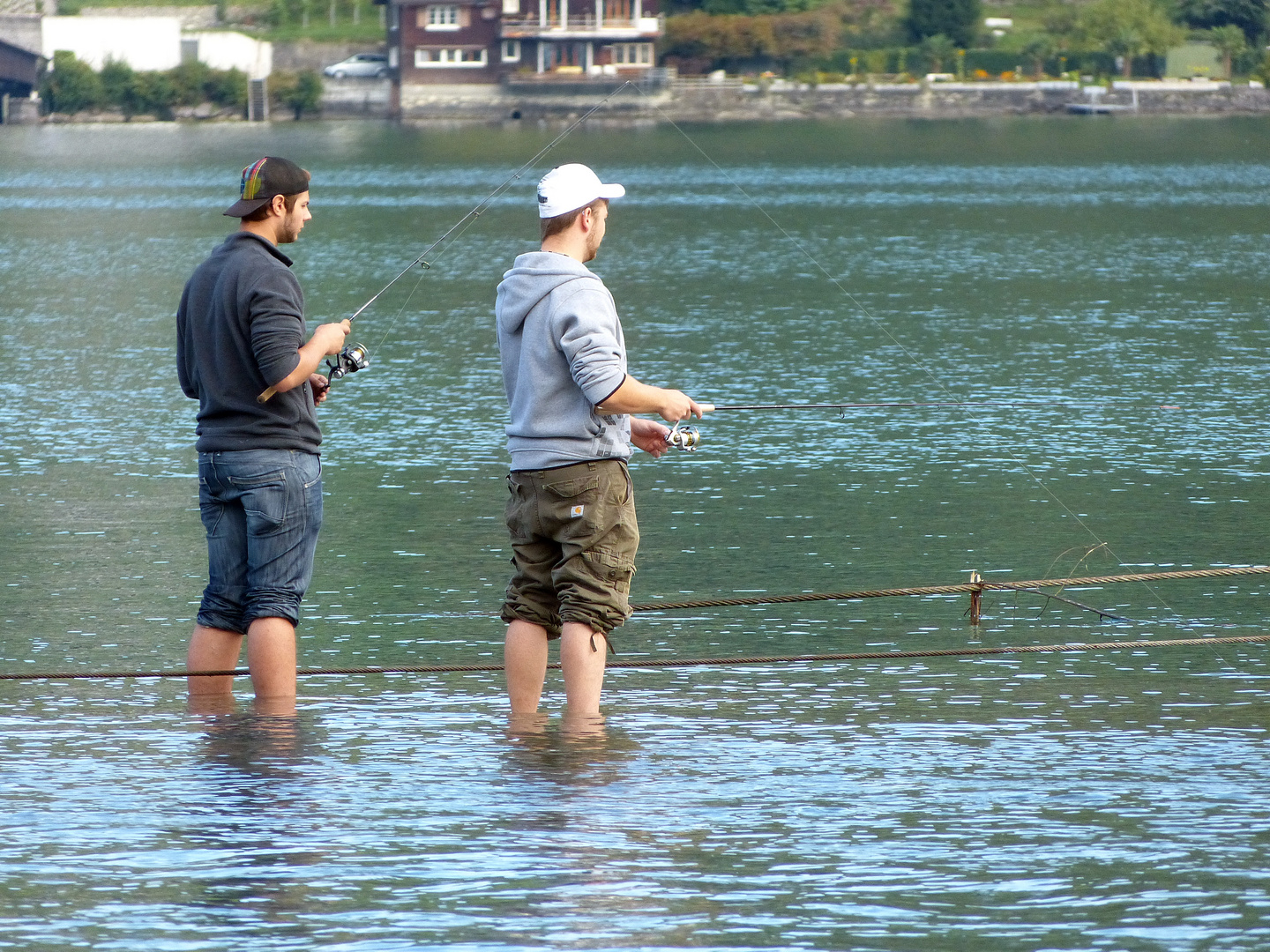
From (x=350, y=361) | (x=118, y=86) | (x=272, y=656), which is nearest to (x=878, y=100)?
(x=118, y=86)

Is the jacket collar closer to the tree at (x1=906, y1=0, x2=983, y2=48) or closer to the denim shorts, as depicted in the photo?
the denim shorts

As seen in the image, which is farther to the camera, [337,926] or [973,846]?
[973,846]

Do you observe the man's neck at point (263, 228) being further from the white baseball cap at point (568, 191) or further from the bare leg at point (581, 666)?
the bare leg at point (581, 666)

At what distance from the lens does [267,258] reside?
486cm

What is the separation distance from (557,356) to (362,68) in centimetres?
9978

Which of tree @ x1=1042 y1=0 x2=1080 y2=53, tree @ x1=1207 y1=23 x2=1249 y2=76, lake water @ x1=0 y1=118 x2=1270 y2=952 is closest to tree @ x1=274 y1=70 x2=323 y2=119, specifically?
tree @ x1=1042 y1=0 x2=1080 y2=53

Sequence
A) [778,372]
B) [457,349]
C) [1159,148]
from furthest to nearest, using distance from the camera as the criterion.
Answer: [1159,148], [457,349], [778,372]

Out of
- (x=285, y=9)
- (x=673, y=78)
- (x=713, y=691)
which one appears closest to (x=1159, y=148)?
(x=673, y=78)

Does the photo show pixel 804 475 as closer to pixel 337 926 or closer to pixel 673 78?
pixel 337 926

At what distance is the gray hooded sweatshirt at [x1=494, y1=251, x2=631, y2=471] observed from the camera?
4.66 meters

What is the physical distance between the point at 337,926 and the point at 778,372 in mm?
11142

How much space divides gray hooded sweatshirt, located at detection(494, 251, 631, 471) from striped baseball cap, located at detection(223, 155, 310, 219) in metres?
0.60

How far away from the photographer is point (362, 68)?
101562 mm

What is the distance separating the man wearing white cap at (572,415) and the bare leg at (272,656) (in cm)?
68
